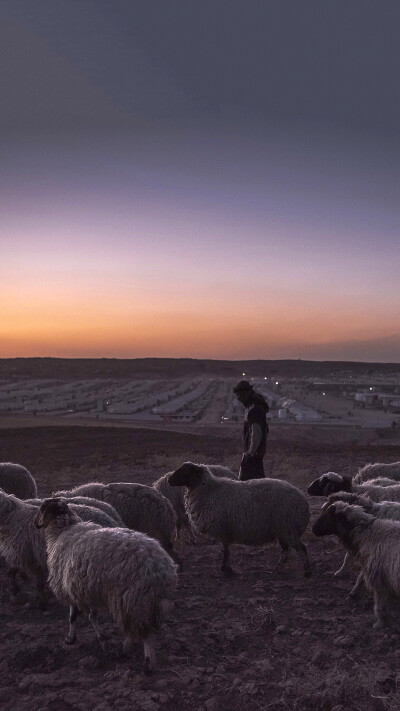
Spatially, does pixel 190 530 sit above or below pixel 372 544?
below

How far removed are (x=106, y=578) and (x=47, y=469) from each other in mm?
13419

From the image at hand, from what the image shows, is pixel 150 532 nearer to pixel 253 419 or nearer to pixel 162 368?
pixel 253 419

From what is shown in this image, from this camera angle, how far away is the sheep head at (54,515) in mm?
5863

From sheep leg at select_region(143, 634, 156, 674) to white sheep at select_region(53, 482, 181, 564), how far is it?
8.84 ft

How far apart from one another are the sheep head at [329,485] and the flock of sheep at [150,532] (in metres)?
0.02

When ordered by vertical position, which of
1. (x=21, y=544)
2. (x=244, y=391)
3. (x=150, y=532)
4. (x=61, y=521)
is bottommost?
(x=150, y=532)

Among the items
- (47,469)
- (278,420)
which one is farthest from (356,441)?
(47,469)

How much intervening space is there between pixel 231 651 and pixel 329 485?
3.59 m

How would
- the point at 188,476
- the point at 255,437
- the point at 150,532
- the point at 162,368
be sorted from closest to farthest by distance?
the point at 150,532, the point at 188,476, the point at 255,437, the point at 162,368

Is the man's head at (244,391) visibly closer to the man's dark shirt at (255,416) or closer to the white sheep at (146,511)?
the man's dark shirt at (255,416)

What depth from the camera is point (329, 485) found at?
7996 mm

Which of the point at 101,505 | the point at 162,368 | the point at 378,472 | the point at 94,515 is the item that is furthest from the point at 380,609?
the point at 162,368

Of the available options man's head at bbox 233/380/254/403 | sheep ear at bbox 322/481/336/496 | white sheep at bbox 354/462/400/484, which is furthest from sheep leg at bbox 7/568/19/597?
white sheep at bbox 354/462/400/484

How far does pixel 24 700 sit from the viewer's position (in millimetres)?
4242
